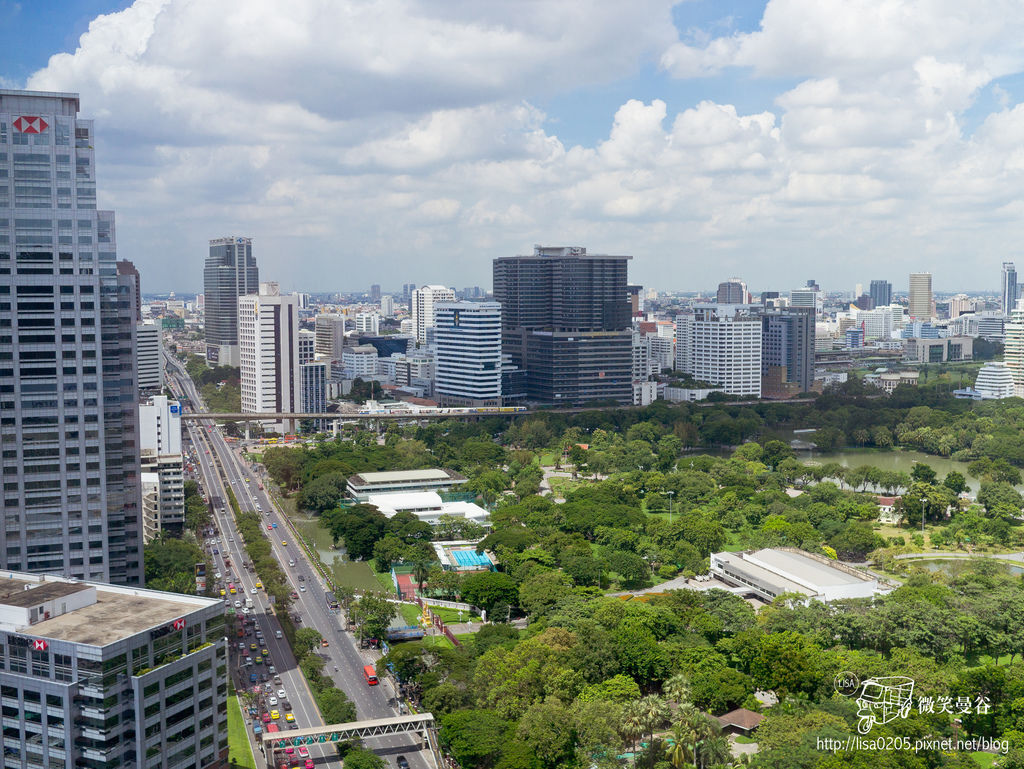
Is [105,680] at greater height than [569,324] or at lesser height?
lesser

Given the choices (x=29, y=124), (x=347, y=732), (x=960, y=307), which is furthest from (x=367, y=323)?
(x=347, y=732)

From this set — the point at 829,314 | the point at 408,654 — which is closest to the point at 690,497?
the point at 408,654

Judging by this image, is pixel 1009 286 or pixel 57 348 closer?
pixel 57 348

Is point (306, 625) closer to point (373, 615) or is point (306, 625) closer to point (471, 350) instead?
point (373, 615)

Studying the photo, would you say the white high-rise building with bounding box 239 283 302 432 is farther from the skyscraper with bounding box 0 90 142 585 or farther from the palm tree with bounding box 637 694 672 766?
the palm tree with bounding box 637 694 672 766

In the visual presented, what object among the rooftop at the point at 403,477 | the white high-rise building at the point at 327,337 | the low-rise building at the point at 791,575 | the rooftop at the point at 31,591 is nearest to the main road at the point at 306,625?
the rooftop at the point at 403,477

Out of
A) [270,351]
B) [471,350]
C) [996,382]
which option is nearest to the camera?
[270,351]

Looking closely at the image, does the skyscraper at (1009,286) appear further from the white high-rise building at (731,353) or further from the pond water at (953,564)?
the pond water at (953,564)

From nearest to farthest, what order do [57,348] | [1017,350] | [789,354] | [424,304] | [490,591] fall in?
[57,348], [490,591], [1017,350], [789,354], [424,304]
